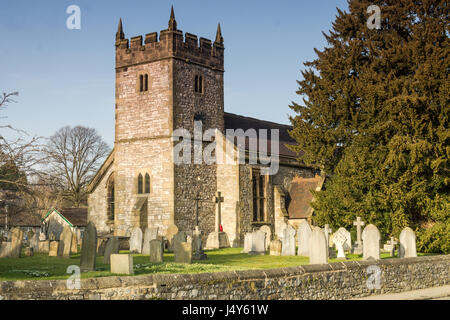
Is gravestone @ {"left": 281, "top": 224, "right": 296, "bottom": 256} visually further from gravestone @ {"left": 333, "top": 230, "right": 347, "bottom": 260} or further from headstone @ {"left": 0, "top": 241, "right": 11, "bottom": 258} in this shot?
headstone @ {"left": 0, "top": 241, "right": 11, "bottom": 258}

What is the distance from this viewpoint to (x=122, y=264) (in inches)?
478

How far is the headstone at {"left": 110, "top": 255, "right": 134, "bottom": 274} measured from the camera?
475 inches

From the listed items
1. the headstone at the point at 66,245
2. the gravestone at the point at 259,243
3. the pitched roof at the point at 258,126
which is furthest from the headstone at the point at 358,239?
the pitched roof at the point at 258,126

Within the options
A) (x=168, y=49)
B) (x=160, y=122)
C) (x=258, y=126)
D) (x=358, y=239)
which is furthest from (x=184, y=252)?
(x=258, y=126)

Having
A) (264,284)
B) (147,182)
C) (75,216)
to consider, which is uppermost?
(147,182)

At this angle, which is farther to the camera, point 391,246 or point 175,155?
point 175,155

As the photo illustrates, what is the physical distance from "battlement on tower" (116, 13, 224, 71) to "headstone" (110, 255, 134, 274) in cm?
1791

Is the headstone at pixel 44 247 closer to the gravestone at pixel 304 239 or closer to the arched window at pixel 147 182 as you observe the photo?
the arched window at pixel 147 182

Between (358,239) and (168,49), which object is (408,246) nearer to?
(358,239)

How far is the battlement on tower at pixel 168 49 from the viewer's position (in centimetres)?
2876

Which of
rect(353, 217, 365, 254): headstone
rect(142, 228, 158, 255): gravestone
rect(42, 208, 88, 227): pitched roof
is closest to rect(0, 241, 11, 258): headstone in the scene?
rect(142, 228, 158, 255): gravestone

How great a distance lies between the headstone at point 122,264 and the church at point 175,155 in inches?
590

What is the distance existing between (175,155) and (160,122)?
1968mm
